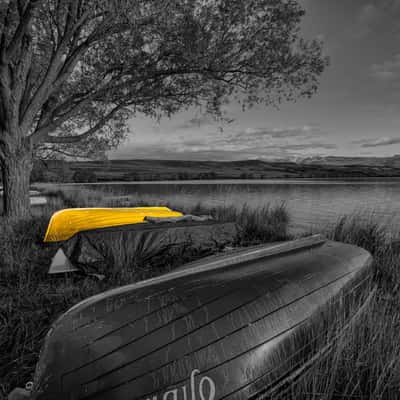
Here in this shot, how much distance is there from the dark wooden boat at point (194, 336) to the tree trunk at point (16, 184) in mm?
6740

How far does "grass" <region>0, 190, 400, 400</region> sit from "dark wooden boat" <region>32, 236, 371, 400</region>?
0.13m

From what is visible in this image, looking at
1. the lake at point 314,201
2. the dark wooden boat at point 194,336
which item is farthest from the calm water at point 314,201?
the dark wooden boat at point 194,336

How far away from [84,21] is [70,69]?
49.3 inches

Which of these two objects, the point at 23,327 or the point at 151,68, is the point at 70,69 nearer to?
the point at 151,68

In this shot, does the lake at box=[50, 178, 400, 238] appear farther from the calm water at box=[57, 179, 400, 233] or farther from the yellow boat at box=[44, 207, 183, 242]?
the yellow boat at box=[44, 207, 183, 242]

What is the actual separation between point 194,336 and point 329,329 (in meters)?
0.97

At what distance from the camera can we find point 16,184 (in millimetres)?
6848

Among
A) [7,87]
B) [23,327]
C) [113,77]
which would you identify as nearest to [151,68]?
[113,77]

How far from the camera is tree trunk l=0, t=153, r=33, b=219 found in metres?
6.70

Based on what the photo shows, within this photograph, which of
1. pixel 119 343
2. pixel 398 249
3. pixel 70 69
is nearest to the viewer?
pixel 119 343

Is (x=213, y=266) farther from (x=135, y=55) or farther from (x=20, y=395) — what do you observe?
(x=135, y=55)

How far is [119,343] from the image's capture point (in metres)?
1.37

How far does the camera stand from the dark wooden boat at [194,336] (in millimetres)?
1283

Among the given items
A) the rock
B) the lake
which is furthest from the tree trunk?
the lake
